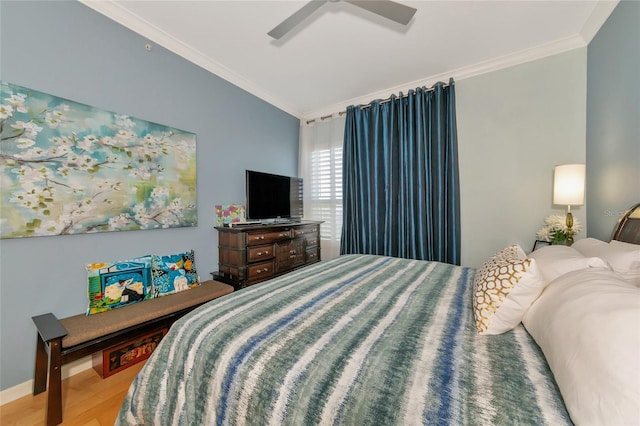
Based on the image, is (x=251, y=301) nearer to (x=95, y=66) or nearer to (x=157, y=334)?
(x=157, y=334)

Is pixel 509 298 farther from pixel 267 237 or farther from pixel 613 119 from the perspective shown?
pixel 267 237

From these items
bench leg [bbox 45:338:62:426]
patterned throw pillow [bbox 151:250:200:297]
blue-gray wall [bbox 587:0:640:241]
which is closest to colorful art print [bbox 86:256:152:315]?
patterned throw pillow [bbox 151:250:200:297]

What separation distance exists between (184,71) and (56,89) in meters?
1.04

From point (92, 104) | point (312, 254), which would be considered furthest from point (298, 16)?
point (312, 254)

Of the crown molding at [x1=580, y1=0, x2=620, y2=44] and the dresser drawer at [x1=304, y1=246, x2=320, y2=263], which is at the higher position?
the crown molding at [x1=580, y1=0, x2=620, y2=44]

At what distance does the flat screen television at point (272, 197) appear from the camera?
2.92 meters

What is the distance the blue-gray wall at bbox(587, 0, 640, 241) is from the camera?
153cm

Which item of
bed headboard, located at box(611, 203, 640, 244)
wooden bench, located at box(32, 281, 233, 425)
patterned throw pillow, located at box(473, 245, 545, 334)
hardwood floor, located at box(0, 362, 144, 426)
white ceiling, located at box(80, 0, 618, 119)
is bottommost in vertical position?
hardwood floor, located at box(0, 362, 144, 426)

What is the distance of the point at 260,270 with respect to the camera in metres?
2.63

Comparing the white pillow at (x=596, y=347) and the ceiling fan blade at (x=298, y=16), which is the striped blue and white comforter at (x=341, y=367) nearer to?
the white pillow at (x=596, y=347)

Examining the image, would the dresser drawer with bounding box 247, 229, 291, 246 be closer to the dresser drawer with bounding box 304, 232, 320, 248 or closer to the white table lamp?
the dresser drawer with bounding box 304, 232, 320, 248

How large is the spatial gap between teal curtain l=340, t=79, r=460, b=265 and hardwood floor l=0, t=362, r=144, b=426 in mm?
2680

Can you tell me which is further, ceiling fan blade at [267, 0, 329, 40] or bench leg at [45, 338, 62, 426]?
ceiling fan blade at [267, 0, 329, 40]

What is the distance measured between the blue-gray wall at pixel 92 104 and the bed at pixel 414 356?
1.18 metres
